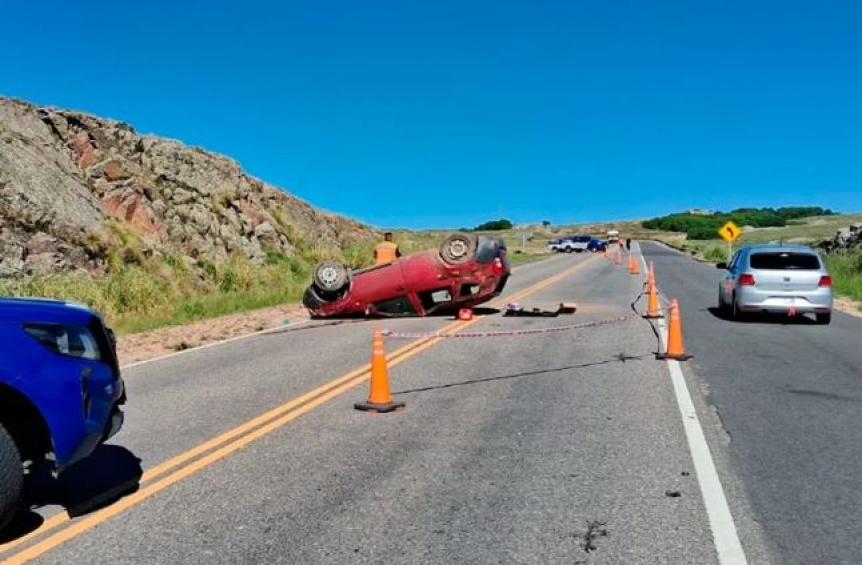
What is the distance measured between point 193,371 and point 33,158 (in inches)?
656

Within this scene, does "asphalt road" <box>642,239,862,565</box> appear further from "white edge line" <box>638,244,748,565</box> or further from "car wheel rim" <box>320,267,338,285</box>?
"car wheel rim" <box>320,267,338,285</box>

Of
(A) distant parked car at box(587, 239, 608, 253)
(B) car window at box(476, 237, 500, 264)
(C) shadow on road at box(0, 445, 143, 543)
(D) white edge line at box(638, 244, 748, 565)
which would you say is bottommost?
(D) white edge line at box(638, 244, 748, 565)

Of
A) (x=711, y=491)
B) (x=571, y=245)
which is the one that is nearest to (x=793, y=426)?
(x=711, y=491)

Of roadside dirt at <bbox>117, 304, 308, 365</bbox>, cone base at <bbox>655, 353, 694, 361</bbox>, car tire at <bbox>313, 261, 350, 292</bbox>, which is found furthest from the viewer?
car tire at <bbox>313, 261, 350, 292</bbox>

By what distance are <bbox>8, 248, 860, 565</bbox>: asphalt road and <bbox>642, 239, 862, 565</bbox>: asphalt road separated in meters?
0.03

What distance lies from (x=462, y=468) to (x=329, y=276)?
1185cm

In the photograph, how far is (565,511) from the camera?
514 centimetres

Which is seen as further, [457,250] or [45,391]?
[457,250]

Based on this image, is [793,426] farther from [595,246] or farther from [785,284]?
[595,246]

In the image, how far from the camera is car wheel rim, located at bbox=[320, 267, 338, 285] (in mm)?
17609

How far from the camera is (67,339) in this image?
4.88 meters

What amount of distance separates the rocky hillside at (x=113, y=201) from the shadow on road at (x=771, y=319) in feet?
53.2

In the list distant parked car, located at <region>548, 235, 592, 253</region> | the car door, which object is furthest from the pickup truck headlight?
distant parked car, located at <region>548, 235, 592, 253</region>

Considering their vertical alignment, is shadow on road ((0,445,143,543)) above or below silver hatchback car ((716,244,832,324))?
below
